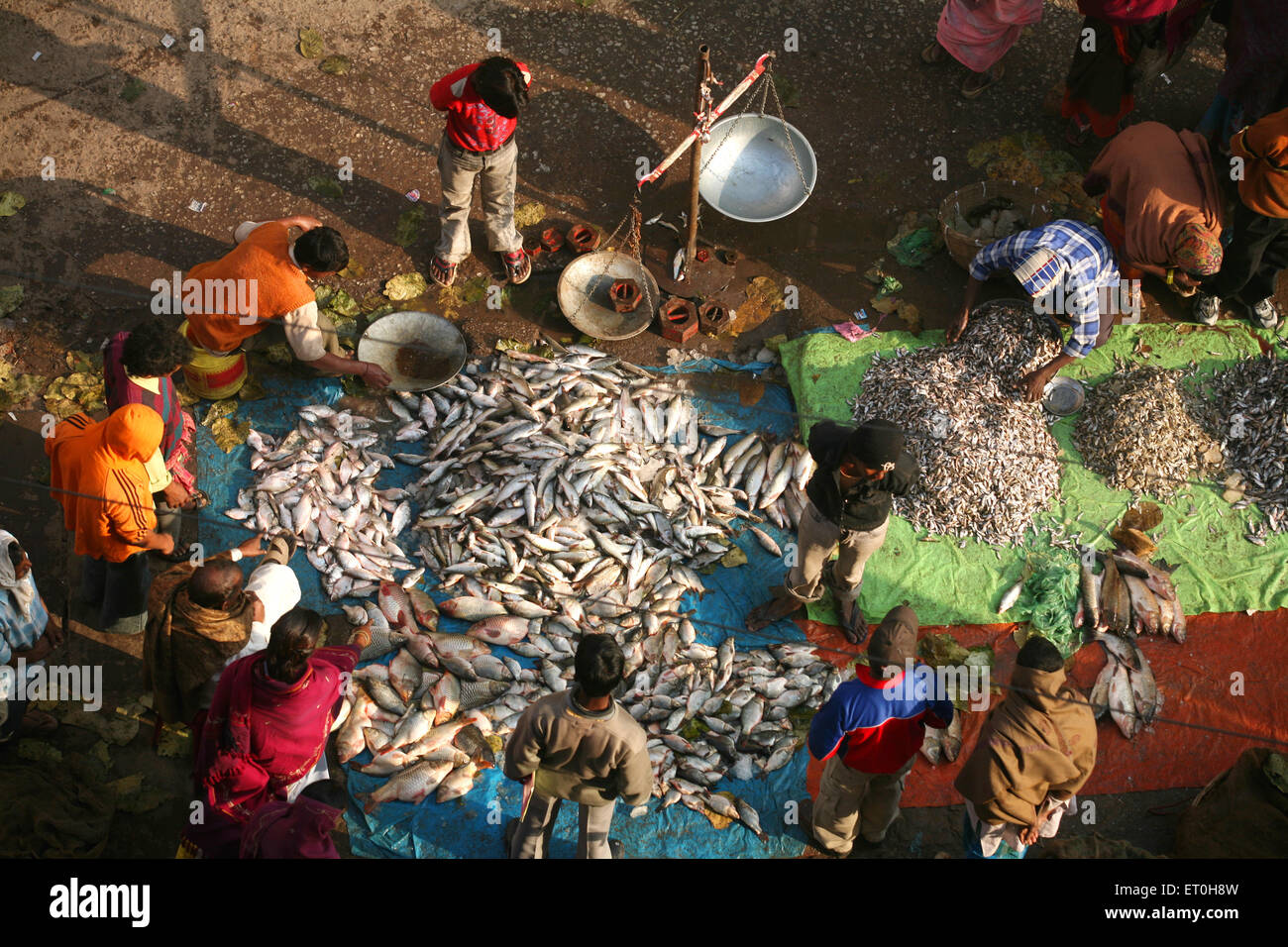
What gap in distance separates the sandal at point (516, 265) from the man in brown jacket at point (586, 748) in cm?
313

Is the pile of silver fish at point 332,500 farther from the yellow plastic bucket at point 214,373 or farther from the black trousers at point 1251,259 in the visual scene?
the black trousers at point 1251,259

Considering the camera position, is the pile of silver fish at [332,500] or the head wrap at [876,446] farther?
the pile of silver fish at [332,500]

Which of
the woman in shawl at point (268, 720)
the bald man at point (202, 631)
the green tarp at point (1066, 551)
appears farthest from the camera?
the green tarp at point (1066, 551)

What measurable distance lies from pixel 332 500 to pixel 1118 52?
17.3 ft

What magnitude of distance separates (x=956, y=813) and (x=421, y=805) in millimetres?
2400

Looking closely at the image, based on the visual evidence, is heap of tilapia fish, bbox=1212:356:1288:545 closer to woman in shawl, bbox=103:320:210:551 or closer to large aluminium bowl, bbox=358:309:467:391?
large aluminium bowl, bbox=358:309:467:391

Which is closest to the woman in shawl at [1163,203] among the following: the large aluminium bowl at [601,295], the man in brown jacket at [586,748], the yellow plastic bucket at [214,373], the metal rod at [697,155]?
the metal rod at [697,155]

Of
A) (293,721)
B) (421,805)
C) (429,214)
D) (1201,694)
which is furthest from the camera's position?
(429,214)

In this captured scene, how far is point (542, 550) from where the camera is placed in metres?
5.11

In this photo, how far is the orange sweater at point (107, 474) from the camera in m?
4.40

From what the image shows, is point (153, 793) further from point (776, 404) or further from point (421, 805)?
point (776, 404)

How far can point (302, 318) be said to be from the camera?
5242mm

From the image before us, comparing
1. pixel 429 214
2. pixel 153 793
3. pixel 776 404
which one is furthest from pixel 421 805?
pixel 429 214

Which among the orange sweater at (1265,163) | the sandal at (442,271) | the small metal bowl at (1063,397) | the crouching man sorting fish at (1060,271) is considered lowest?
the small metal bowl at (1063,397)
